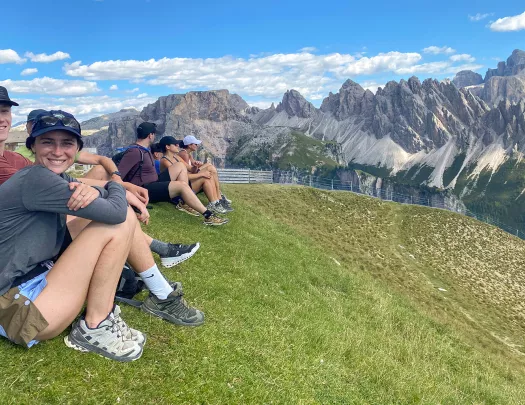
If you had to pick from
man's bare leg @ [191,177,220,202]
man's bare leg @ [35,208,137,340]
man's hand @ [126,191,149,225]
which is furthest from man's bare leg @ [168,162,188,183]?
man's bare leg @ [35,208,137,340]

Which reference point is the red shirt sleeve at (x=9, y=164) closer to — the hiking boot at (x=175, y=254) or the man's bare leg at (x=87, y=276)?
the man's bare leg at (x=87, y=276)

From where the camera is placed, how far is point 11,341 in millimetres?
5391

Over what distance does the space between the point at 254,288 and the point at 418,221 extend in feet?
120

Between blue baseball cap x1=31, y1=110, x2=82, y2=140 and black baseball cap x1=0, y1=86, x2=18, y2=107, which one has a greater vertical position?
black baseball cap x1=0, y1=86, x2=18, y2=107

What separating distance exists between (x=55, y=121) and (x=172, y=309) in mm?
3753

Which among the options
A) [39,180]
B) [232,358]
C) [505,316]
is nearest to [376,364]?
[232,358]

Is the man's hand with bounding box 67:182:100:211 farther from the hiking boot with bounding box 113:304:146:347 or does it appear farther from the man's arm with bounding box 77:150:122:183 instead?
the man's arm with bounding box 77:150:122:183

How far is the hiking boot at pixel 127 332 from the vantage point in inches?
224

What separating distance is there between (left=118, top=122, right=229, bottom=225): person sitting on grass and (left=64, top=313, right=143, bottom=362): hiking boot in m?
8.47

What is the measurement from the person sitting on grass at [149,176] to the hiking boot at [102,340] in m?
8.47

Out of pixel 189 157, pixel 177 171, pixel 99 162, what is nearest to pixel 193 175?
pixel 177 171

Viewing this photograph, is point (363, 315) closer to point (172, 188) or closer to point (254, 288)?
point (254, 288)

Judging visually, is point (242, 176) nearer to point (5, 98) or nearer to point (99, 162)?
point (99, 162)

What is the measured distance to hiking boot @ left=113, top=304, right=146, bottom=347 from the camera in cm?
570
